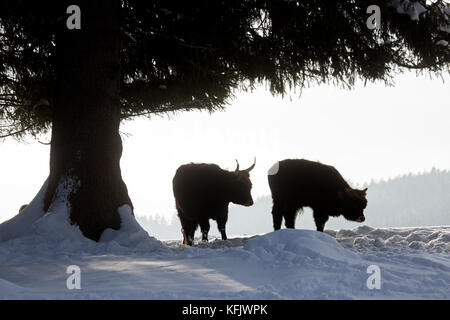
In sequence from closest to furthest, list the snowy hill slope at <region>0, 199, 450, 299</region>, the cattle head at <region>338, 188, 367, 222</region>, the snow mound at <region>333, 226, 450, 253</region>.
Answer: the snowy hill slope at <region>0, 199, 450, 299</region>
the snow mound at <region>333, 226, 450, 253</region>
the cattle head at <region>338, 188, 367, 222</region>

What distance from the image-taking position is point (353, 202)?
10.8 meters

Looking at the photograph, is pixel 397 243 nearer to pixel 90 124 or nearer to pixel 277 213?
pixel 277 213

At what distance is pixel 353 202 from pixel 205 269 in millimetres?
6078

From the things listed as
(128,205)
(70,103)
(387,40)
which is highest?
(387,40)

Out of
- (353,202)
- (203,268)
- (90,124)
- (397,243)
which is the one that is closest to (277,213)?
(353,202)

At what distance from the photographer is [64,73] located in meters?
8.50

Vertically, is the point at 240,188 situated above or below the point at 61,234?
above

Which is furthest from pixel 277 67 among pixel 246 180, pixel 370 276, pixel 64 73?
pixel 370 276

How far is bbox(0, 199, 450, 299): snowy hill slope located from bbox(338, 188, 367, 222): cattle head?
304 cm

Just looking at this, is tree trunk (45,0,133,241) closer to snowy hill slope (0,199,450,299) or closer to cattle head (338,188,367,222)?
snowy hill slope (0,199,450,299)

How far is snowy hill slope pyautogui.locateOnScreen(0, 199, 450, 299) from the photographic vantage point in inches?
175

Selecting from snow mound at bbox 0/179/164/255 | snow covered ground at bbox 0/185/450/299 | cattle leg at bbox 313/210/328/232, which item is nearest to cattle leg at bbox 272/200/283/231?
cattle leg at bbox 313/210/328/232
